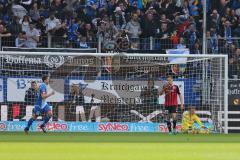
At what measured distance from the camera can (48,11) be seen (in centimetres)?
2934

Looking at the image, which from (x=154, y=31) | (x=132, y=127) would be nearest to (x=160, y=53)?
(x=154, y=31)

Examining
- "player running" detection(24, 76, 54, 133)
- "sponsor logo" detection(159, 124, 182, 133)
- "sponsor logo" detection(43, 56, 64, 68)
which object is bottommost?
"sponsor logo" detection(159, 124, 182, 133)

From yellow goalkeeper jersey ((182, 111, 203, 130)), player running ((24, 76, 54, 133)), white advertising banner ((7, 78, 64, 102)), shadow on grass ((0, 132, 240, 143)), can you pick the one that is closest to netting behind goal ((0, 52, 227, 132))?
white advertising banner ((7, 78, 64, 102))

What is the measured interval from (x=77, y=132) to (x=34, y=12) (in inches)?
238

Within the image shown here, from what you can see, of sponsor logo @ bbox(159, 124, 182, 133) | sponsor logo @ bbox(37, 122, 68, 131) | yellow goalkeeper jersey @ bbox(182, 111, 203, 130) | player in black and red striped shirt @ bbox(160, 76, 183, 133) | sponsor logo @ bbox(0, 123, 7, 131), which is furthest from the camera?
sponsor logo @ bbox(159, 124, 182, 133)

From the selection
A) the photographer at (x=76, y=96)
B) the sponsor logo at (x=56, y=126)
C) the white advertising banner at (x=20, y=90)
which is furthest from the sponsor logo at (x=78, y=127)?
the white advertising banner at (x=20, y=90)

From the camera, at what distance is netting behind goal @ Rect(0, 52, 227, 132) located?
88.1ft

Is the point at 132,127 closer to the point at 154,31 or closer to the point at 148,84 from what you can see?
the point at 148,84

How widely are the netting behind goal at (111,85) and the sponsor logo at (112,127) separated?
0.77ft

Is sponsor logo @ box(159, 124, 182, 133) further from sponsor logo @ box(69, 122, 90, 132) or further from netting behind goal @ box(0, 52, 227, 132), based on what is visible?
sponsor logo @ box(69, 122, 90, 132)

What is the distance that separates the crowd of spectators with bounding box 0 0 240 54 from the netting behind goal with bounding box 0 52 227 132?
0.98 metres

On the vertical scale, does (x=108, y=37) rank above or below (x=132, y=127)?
above

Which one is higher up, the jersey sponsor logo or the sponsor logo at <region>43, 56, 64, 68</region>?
the sponsor logo at <region>43, 56, 64, 68</region>

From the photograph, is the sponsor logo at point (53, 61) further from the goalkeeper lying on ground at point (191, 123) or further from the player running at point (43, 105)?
the goalkeeper lying on ground at point (191, 123)
